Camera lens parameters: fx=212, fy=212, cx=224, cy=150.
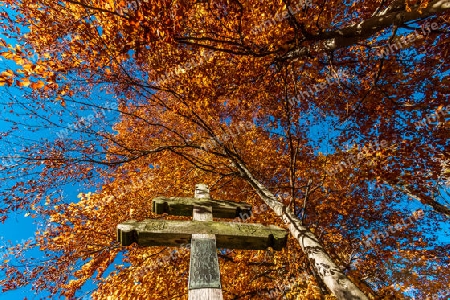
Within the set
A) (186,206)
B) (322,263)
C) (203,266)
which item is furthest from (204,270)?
(322,263)

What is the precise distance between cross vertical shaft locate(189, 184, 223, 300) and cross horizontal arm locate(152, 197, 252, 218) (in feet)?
3.07

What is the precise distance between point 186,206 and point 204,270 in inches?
59.1

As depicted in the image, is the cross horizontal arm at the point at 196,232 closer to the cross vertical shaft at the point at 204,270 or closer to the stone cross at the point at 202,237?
the stone cross at the point at 202,237

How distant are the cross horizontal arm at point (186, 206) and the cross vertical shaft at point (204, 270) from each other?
94cm

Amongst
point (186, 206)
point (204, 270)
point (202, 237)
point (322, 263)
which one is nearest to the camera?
point (204, 270)

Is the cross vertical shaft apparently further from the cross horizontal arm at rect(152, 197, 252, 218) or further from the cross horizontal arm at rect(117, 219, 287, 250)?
the cross horizontal arm at rect(152, 197, 252, 218)

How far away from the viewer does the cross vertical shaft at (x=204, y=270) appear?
199cm

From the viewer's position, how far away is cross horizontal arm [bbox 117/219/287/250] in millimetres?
2612

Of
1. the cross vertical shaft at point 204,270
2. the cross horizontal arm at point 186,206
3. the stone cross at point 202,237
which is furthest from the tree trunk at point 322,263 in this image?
the cross vertical shaft at point 204,270

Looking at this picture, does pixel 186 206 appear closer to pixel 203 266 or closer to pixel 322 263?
pixel 203 266

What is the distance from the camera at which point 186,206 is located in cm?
361

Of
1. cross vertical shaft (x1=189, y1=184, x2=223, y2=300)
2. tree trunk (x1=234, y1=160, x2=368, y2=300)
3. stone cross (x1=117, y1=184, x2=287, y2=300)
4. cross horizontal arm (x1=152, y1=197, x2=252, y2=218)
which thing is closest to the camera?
cross vertical shaft (x1=189, y1=184, x2=223, y2=300)

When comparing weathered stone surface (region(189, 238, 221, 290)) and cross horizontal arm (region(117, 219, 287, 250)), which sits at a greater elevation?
cross horizontal arm (region(117, 219, 287, 250))

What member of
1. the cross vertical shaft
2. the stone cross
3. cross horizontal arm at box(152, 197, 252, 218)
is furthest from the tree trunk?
the cross vertical shaft
